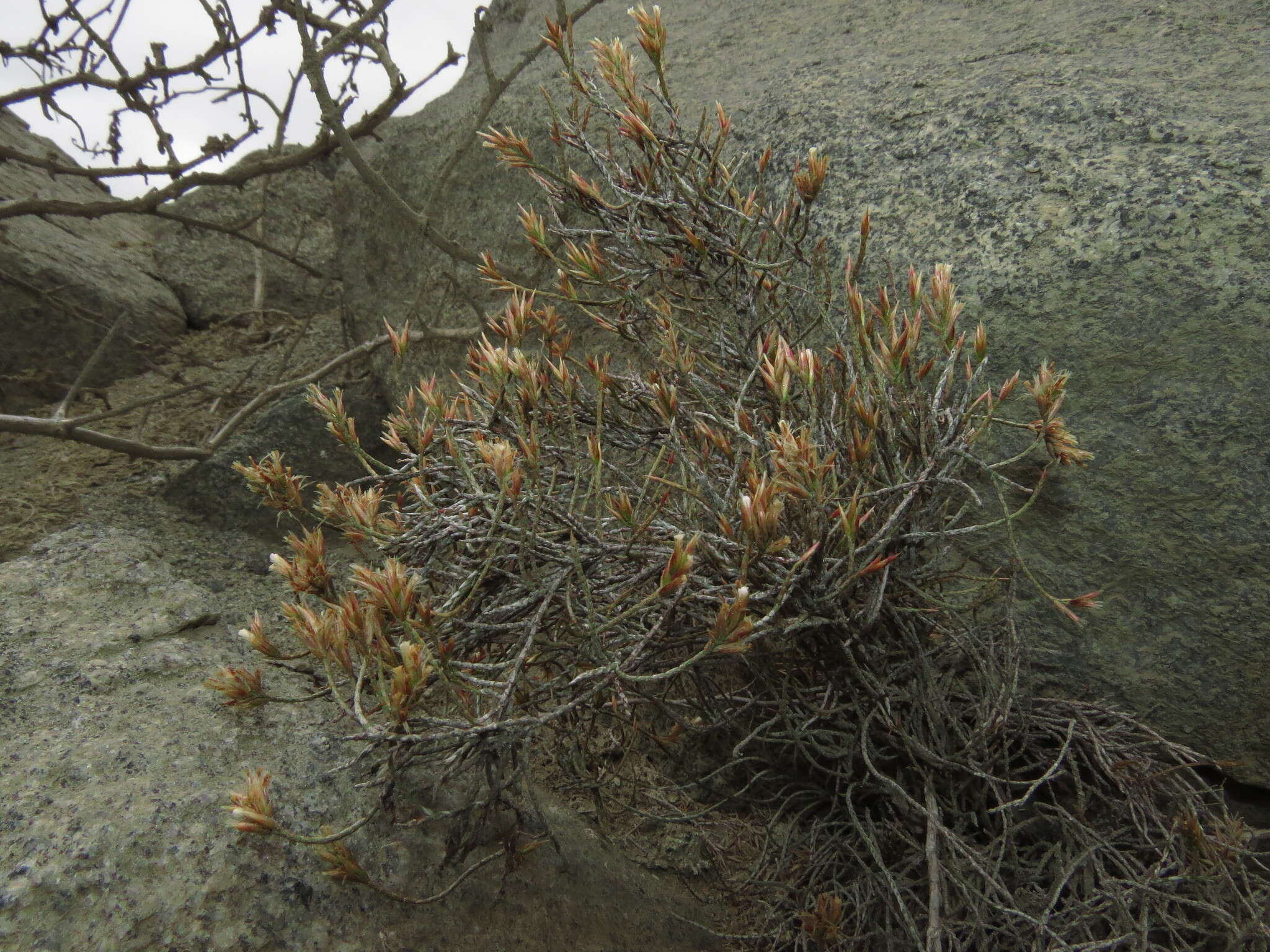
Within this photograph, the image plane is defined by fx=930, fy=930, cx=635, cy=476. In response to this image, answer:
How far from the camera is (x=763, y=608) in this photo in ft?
6.30

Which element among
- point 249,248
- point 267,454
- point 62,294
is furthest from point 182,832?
point 249,248

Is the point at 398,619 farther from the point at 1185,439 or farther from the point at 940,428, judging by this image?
the point at 1185,439

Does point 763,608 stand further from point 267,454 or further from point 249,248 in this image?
point 249,248

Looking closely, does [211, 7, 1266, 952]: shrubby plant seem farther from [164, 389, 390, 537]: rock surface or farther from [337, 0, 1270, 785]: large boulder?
[164, 389, 390, 537]: rock surface

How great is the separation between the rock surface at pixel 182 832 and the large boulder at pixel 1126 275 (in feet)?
4.50

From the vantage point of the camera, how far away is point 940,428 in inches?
79.5

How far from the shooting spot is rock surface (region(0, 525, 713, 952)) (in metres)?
1.94

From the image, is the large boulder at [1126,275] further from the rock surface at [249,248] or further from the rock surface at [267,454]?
the rock surface at [249,248]

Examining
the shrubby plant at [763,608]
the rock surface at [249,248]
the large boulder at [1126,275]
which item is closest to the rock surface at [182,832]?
the shrubby plant at [763,608]

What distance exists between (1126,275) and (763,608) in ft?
4.22

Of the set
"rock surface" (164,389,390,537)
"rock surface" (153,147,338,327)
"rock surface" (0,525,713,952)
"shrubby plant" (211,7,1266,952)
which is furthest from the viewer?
"rock surface" (153,147,338,327)

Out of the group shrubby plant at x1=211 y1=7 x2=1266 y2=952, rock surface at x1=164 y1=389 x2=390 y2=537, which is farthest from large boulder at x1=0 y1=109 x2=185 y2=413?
shrubby plant at x1=211 y1=7 x2=1266 y2=952

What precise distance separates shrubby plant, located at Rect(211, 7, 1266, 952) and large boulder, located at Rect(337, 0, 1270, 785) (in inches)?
6.1

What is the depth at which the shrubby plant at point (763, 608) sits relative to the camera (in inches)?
70.1
